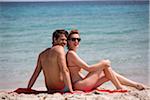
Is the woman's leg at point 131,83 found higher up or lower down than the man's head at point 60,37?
lower down

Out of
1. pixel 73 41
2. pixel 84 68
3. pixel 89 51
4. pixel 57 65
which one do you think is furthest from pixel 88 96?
pixel 89 51

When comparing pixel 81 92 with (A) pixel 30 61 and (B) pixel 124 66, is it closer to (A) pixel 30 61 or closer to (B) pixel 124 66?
(B) pixel 124 66

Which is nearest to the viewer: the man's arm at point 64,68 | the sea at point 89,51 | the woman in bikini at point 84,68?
the man's arm at point 64,68

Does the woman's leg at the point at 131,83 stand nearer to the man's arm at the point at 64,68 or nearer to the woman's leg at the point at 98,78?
the woman's leg at the point at 98,78

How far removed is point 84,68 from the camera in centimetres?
337

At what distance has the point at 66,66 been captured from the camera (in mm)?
3367

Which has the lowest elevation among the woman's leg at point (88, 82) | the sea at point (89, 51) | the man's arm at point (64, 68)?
the sea at point (89, 51)

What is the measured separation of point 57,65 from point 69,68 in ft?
0.40

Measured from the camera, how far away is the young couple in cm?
333

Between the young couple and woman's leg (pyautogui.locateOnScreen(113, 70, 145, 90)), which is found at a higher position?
the young couple

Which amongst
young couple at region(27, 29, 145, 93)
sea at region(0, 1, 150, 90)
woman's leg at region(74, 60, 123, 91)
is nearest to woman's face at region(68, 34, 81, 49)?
young couple at region(27, 29, 145, 93)

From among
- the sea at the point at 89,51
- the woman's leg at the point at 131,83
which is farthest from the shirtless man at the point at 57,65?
the sea at the point at 89,51

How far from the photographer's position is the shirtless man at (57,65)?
3.31 m

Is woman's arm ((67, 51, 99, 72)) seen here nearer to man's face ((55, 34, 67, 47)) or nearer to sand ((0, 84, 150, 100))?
man's face ((55, 34, 67, 47))
